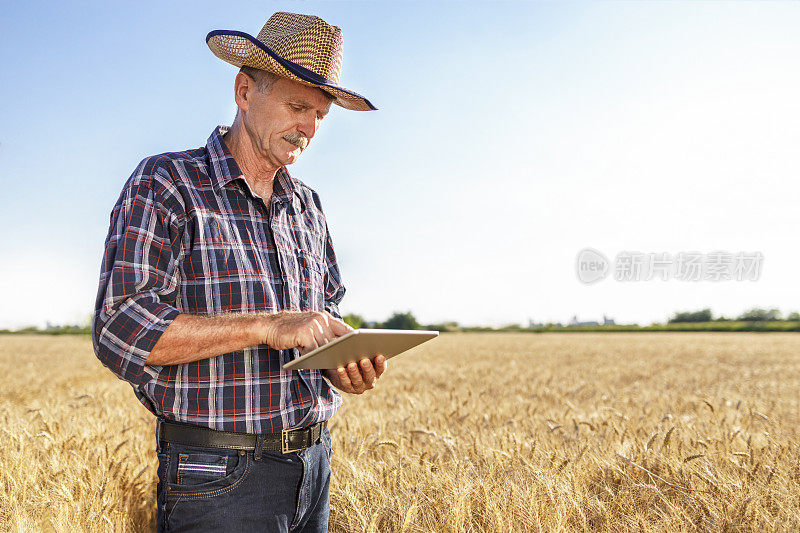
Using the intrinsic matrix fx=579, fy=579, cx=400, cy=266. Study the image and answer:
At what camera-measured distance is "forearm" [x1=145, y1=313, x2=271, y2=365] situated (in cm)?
183

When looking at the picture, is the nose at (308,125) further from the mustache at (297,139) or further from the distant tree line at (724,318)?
the distant tree line at (724,318)

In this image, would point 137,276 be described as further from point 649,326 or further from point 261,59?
point 649,326

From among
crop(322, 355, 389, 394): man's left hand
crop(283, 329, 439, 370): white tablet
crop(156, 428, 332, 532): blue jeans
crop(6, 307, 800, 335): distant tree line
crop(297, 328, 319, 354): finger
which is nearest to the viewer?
crop(283, 329, 439, 370): white tablet

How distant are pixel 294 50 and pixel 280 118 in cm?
28

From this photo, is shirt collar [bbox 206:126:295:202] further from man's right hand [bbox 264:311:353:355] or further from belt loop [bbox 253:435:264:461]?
belt loop [bbox 253:435:264:461]

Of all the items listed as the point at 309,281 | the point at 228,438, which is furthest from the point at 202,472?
the point at 309,281

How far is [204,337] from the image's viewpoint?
1.84m

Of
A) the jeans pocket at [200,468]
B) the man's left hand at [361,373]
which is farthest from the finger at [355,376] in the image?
the jeans pocket at [200,468]

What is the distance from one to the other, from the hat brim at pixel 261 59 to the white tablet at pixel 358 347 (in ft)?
3.33

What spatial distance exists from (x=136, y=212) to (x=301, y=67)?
801mm

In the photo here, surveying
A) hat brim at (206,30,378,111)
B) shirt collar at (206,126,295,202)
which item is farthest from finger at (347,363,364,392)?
hat brim at (206,30,378,111)

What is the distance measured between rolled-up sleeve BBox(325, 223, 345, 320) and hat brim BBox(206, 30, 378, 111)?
2.35 feet

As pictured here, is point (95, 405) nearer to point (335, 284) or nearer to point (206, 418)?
point (335, 284)

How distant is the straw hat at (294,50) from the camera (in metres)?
2.13
